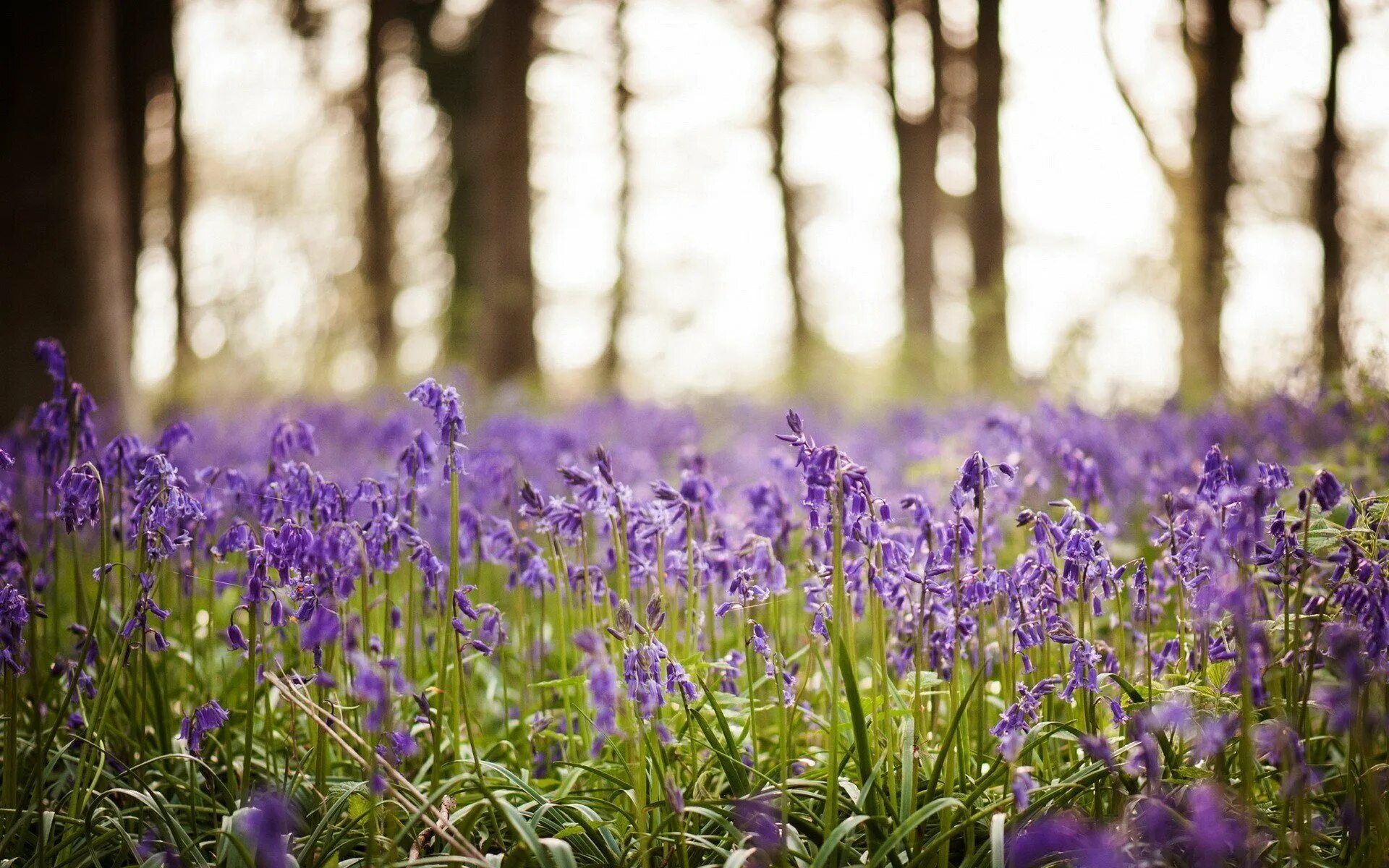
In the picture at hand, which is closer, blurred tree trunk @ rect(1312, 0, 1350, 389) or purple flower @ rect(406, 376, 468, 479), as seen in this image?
purple flower @ rect(406, 376, 468, 479)

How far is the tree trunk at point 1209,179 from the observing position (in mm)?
10070

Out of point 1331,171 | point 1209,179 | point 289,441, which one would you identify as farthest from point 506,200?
point 289,441

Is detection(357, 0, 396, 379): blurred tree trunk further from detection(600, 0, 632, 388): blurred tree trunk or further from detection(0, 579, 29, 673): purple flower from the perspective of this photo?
detection(0, 579, 29, 673): purple flower

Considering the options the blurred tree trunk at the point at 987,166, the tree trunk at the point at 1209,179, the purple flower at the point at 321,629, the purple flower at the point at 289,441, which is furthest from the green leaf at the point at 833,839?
the blurred tree trunk at the point at 987,166

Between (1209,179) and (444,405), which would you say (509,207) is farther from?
(444,405)

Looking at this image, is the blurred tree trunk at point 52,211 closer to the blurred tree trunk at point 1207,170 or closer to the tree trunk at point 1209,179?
the blurred tree trunk at point 1207,170

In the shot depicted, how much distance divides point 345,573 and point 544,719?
2.52ft

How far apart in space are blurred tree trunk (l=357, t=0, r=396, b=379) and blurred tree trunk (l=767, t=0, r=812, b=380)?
681 cm

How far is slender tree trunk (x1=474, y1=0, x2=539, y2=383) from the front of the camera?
39.4 ft

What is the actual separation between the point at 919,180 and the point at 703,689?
557 inches

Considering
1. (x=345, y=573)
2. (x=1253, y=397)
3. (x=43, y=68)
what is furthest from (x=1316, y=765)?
(x=43, y=68)

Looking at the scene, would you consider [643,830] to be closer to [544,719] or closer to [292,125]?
[544,719]

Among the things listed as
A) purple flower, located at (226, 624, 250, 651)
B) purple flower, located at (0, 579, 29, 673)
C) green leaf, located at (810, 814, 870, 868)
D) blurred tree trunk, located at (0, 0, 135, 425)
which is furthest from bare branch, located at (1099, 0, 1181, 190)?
purple flower, located at (0, 579, 29, 673)

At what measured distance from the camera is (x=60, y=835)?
248cm
